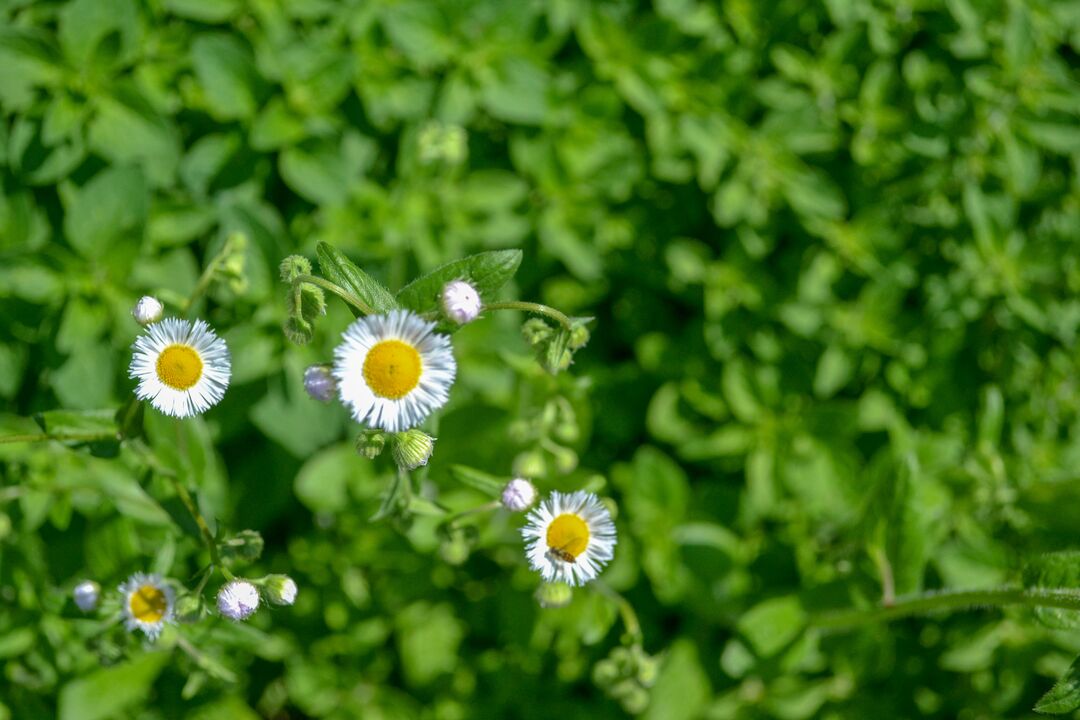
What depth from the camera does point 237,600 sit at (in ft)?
6.03

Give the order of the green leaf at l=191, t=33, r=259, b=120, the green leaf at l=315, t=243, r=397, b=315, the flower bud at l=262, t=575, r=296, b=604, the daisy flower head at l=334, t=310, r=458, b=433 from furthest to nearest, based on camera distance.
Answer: the green leaf at l=191, t=33, r=259, b=120, the flower bud at l=262, t=575, r=296, b=604, the green leaf at l=315, t=243, r=397, b=315, the daisy flower head at l=334, t=310, r=458, b=433

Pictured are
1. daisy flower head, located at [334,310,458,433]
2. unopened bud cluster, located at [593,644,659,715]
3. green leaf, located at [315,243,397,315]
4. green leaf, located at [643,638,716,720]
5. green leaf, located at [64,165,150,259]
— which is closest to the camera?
daisy flower head, located at [334,310,458,433]

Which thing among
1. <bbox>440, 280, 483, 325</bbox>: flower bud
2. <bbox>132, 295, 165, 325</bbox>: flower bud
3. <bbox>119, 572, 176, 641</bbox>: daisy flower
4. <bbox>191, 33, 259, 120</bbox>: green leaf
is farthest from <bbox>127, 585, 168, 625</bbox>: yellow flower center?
<bbox>191, 33, 259, 120</bbox>: green leaf

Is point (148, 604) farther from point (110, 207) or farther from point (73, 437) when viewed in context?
point (110, 207)

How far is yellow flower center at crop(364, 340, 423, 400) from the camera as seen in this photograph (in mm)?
1705

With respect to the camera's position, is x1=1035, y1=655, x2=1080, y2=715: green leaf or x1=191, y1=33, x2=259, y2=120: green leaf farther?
x1=191, y1=33, x2=259, y2=120: green leaf

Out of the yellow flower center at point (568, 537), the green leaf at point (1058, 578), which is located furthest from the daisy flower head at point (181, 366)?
the green leaf at point (1058, 578)

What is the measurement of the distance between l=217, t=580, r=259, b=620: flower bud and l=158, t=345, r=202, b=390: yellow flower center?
41 centimetres

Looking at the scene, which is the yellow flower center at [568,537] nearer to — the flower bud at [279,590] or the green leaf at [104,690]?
the flower bud at [279,590]

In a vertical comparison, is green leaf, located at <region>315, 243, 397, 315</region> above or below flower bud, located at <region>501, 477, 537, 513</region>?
above

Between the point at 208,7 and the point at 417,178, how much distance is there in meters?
0.84

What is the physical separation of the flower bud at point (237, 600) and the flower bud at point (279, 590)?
0.28ft

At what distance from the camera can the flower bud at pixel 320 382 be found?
172cm

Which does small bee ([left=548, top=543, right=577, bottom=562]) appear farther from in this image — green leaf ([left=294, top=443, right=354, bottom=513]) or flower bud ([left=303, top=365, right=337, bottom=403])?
green leaf ([left=294, top=443, right=354, bottom=513])
